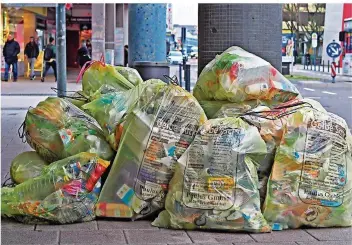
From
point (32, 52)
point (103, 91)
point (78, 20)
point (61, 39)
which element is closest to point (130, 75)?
point (103, 91)

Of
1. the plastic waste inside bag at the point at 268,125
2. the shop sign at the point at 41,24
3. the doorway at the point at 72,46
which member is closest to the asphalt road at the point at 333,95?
the plastic waste inside bag at the point at 268,125

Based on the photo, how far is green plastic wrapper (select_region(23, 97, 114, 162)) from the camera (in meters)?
4.52

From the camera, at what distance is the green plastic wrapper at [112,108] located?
454 centimetres

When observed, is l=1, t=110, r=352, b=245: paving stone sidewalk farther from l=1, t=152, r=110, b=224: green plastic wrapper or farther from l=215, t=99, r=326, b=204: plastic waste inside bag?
l=215, t=99, r=326, b=204: plastic waste inside bag

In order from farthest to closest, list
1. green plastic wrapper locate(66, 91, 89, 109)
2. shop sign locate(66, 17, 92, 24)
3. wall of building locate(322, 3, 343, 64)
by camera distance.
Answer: wall of building locate(322, 3, 343, 64), shop sign locate(66, 17, 92, 24), green plastic wrapper locate(66, 91, 89, 109)

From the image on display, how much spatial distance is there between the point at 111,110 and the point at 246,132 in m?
1.12

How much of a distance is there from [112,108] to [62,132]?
1.32ft

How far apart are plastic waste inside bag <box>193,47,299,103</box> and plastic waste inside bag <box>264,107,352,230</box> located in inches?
17.1

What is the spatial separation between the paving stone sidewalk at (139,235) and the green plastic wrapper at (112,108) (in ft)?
2.20

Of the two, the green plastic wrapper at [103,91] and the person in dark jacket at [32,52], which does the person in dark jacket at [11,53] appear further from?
the green plastic wrapper at [103,91]

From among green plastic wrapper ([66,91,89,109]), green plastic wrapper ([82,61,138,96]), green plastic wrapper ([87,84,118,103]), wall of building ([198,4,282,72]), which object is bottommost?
green plastic wrapper ([66,91,89,109])

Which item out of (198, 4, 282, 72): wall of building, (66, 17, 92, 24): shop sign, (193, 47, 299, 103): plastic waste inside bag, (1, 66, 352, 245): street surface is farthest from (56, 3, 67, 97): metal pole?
(66, 17, 92, 24): shop sign

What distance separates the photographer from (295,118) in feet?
13.8

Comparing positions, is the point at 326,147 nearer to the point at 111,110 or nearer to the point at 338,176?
the point at 338,176
